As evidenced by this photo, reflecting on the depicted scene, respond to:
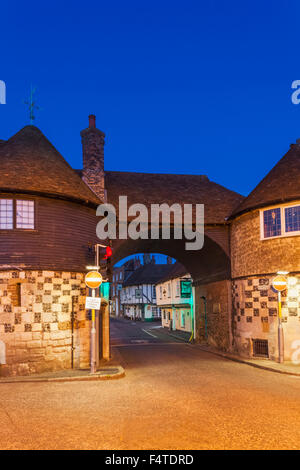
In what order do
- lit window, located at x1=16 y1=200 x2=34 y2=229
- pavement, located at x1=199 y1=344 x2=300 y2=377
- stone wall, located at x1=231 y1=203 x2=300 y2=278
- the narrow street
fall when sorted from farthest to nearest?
1. the narrow street
2. stone wall, located at x1=231 y1=203 x2=300 y2=278
3. lit window, located at x1=16 y1=200 x2=34 y2=229
4. pavement, located at x1=199 y1=344 x2=300 y2=377

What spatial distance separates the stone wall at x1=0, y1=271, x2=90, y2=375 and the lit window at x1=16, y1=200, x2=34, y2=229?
1866 millimetres

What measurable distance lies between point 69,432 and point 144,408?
95.9 inches

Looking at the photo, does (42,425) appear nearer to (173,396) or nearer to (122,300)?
(173,396)

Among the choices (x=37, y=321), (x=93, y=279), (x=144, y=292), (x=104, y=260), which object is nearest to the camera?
(x=93, y=279)

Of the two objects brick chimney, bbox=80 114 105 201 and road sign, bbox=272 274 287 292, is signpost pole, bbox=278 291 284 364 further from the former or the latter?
brick chimney, bbox=80 114 105 201

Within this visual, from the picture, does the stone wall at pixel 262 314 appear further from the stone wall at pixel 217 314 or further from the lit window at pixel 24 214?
the lit window at pixel 24 214

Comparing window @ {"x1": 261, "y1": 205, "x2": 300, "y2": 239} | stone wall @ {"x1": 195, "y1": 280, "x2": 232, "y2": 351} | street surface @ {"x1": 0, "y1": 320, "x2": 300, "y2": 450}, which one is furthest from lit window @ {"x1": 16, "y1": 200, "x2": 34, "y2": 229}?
stone wall @ {"x1": 195, "y1": 280, "x2": 232, "y2": 351}

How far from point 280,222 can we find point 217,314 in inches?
300

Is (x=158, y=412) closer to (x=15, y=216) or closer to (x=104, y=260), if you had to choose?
(x=15, y=216)

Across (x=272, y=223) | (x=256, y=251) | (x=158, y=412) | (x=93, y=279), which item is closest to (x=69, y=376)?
(x=93, y=279)

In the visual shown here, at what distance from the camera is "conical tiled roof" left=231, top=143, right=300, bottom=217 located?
18.6m

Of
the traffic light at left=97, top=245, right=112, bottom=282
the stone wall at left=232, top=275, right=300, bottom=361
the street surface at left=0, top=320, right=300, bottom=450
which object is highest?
the traffic light at left=97, top=245, right=112, bottom=282

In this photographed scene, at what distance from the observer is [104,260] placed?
20531 mm

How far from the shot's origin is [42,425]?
8484 mm
